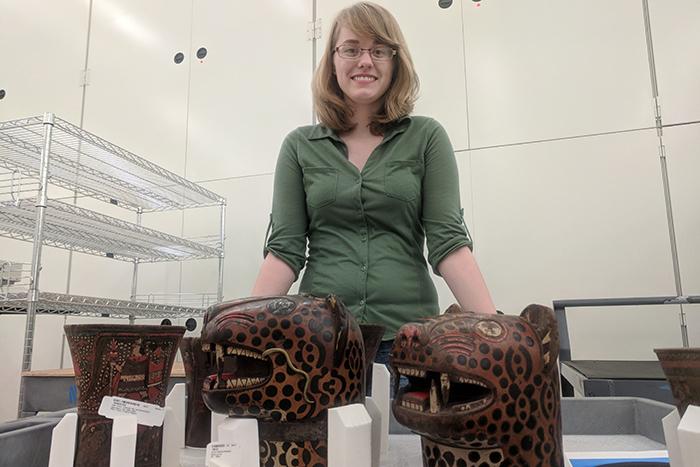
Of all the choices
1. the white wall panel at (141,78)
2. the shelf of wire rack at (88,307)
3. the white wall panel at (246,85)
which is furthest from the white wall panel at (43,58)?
the shelf of wire rack at (88,307)

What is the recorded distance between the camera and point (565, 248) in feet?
6.48

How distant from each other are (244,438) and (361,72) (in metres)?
0.56

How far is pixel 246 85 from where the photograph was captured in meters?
2.50

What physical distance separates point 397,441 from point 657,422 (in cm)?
33

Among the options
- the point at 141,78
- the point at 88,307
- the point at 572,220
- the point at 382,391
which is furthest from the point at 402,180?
the point at 141,78

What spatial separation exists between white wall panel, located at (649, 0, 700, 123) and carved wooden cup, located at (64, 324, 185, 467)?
2048mm

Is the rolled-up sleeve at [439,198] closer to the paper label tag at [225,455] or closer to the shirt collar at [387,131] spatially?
the shirt collar at [387,131]

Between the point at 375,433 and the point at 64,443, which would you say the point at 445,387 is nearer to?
the point at 375,433

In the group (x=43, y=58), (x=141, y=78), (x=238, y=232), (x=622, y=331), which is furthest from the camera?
(x=43, y=58)

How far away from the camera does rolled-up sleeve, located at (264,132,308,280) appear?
32.0 inches

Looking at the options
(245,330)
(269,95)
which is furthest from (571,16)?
(245,330)

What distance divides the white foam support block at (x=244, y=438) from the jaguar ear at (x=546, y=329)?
240 millimetres

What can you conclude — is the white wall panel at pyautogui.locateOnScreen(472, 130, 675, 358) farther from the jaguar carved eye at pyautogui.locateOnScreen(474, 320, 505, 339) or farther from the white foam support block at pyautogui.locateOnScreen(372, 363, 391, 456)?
the jaguar carved eye at pyautogui.locateOnScreen(474, 320, 505, 339)

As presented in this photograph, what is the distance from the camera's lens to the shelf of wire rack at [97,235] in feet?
6.26
